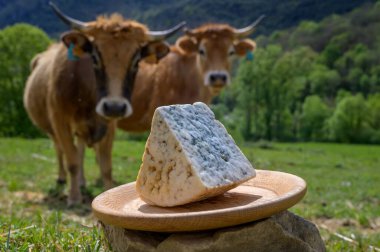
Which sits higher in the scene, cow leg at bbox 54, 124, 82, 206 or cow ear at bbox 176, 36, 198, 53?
cow ear at bbox 176, 36, 198, 53

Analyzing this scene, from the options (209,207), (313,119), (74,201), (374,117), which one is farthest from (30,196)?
(313,119)

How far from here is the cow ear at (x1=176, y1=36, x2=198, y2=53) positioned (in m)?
10.0

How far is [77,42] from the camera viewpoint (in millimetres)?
7688

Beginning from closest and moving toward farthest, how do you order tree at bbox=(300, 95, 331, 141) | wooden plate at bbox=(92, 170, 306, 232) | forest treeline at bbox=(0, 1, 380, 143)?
wooden plate at bbox=(92, 170, 306, 232) < forest treeline at bbox=(0, 1, 380, 143) < tree at bbox=(300, 95, 331, 141)

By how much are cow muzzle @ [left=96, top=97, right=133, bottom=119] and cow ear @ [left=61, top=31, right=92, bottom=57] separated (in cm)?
103

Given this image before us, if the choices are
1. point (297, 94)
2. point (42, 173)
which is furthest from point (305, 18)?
point (42, 173)

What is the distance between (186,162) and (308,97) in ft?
229

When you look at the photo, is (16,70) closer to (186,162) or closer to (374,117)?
(186,162)

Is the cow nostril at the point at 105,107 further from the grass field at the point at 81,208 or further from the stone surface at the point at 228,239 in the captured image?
the stone surface at the point at 228,239

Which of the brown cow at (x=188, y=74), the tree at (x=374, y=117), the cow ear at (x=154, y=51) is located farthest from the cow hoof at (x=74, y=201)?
the tree at (x=374, y=117)

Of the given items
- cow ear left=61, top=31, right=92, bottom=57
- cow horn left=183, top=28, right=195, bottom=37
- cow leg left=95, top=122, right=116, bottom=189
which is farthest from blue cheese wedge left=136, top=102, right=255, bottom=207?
cow horn left=183, top=28, right=195, bottom=37

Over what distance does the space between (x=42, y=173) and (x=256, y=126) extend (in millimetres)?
54557

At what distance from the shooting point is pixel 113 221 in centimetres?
245

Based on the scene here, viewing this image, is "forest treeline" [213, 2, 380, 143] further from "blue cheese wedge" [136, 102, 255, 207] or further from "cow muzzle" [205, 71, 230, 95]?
"blue cheese wedge" [136, 102, 255, 207]
